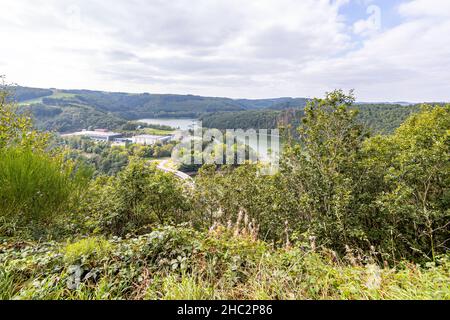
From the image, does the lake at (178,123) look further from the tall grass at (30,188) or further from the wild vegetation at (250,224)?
the tall grass at (30,188)

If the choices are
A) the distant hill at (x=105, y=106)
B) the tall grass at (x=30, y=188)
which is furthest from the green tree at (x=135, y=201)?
the distant hill at (x=105, y=106)

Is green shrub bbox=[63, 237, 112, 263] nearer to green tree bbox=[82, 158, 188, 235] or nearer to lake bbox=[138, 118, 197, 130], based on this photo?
green tree bbox=[82, 158, 188, 235]

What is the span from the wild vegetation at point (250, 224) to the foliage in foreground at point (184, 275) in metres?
0.01

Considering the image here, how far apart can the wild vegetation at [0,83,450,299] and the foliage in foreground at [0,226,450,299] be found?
0.01 metres

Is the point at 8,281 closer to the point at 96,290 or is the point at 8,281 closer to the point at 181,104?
the point at 96,290

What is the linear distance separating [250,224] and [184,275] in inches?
67.0

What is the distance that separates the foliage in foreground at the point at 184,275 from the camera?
2014 millimetres

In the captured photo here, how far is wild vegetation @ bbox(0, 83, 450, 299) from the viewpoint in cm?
216

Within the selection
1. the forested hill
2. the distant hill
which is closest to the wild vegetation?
the forested hill

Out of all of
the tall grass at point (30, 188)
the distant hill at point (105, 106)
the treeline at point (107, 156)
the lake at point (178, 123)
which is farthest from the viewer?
the lake at point (178, 123)

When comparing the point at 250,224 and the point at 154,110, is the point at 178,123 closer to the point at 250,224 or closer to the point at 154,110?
the point at 154,110

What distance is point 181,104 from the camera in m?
172
